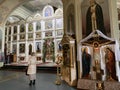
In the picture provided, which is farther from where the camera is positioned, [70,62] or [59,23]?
[59,23]

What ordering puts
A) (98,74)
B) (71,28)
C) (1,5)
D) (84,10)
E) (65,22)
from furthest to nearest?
1. (1,5)
2. (65,22)
3. (71,28)
4. (84,10)
5. (98,74)

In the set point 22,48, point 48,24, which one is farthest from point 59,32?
point 22,48

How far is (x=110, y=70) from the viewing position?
4965mm

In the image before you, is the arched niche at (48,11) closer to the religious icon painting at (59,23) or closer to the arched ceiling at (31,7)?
the arched ceiling at (31,7)

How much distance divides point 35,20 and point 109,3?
11.4 metres

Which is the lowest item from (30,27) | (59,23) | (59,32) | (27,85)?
(27,85)

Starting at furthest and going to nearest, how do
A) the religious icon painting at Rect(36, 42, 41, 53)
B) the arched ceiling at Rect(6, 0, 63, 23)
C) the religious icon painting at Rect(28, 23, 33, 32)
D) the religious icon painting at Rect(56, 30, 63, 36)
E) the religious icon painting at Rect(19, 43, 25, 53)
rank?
the religious icon painting at Rect(28, 23, 33, 32) → the religious icon painting at Rect(19, 43, 25, 53) → the arched ceiling at Rect(6, 0, 63, 23) → the religious icon painting at Rect(36, 42, 41, 53) → the religious icon painting at Rect(56, 30, 63, 36)

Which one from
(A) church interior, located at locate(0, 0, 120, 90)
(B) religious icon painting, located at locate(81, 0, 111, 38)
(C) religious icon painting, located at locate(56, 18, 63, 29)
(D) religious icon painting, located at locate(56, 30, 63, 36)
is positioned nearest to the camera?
(A) church interior, located at locate(0, 0, 120, 90)

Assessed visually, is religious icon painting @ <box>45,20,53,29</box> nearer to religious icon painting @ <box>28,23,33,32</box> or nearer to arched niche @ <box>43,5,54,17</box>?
arched niche @ <box>43,5,54,17</box>

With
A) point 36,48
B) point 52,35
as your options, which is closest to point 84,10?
point 52,35

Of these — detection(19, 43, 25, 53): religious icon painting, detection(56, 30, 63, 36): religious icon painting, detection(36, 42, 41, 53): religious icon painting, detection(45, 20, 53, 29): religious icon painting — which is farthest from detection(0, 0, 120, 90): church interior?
detection(19, 43, 25, 53): religious icon painting

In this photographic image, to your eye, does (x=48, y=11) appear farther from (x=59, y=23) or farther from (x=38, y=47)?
(x=38, y=47)

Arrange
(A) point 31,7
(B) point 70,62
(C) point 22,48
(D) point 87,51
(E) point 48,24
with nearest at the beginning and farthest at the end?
(D) point 87,51 < (B) point 70,62 < (E) point 48,24 < (C) point 22,48 < (A) point 31,7

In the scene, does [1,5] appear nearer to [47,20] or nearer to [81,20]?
[47,20]
